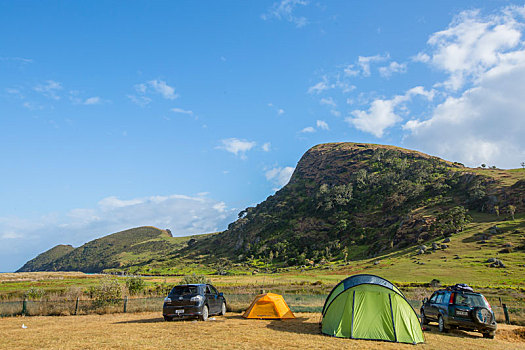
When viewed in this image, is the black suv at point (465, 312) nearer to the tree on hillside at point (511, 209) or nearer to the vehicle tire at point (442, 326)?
the vehicle tire at point (442, 326)

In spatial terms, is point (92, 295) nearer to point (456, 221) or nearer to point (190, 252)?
point (456, 221)

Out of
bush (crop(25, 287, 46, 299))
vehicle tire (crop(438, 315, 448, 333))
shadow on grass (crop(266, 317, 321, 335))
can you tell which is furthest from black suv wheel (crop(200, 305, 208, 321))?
bush (crop(25, 287, 46, 299))

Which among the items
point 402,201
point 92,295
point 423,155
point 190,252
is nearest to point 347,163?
point 423,155

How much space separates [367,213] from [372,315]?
132 m

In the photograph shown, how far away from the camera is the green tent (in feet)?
45.1

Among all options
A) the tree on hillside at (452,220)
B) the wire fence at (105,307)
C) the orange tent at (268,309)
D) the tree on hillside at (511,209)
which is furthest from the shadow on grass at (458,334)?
the tree on hillside at (511,209)

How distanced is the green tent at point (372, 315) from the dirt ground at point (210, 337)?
0.61 m

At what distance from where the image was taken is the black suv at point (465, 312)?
1524 centimetres

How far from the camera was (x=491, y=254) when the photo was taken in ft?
228

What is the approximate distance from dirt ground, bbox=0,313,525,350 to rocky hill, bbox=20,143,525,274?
76.0 m

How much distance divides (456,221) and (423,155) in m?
97.4

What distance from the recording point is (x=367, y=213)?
140 m

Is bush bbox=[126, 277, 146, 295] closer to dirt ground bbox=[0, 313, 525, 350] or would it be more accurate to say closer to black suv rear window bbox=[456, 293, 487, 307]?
dirt ground bbox=[0, 313, 525, 350]

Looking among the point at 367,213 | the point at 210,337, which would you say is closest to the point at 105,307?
the point at 210,337
